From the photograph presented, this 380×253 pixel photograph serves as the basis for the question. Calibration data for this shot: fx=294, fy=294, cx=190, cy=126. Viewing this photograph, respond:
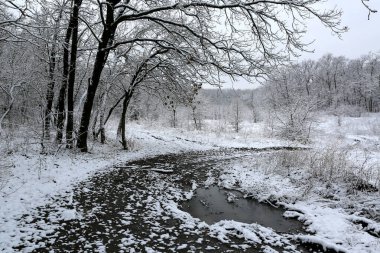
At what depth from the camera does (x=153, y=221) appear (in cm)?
612

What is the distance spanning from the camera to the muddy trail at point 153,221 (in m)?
4.99

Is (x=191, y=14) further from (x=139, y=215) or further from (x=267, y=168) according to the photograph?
(x=139, y=215)

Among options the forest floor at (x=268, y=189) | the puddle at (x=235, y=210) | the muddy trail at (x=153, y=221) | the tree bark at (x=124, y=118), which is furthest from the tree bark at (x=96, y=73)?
the puddle at (x=235, y=210)

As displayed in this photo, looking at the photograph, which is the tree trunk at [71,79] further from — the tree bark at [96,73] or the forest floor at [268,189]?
the forest floor at [268,189]

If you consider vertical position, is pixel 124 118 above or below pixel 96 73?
below

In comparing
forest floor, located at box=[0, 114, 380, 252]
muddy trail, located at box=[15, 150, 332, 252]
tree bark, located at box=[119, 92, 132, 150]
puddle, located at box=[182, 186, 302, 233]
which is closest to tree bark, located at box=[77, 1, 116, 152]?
forest floor, located at box=[0, 114, 380, 252]

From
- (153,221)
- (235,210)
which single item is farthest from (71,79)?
(235,210)

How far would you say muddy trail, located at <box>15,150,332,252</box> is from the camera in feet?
16.4

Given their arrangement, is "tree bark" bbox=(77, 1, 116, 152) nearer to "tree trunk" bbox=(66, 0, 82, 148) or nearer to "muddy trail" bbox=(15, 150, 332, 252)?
"tree trunk" bbox=(66, 0, 82, 148)

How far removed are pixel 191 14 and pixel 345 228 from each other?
312 inches

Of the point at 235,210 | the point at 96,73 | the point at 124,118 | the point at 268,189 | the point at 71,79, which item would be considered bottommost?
the point at 235,210

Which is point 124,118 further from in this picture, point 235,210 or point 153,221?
point 153,221

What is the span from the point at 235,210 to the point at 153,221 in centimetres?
226

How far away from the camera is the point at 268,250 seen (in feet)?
16.4
